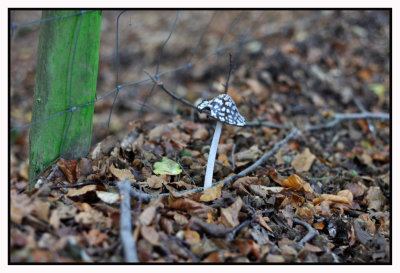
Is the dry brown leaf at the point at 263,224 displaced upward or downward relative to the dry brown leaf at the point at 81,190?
downward

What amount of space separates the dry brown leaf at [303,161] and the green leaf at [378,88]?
2.27 meters

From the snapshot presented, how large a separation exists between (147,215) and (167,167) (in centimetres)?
82

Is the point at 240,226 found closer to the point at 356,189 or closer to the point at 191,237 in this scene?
the point at 191,237

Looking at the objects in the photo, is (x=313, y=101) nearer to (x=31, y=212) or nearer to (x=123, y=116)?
(x=123, y=116)

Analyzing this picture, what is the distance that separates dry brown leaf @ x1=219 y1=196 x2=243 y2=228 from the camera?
230cm

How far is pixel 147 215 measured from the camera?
2145 mm

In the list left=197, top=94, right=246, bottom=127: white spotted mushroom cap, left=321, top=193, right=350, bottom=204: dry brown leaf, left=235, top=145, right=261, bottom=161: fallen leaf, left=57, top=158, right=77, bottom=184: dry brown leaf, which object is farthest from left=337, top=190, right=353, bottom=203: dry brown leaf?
left=57, top=158, right=77, bottom=184: dry brown leaf

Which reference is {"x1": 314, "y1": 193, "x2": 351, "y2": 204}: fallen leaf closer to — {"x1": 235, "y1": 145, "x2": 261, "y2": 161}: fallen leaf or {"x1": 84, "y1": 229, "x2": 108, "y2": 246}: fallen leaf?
{"x1": 235, "y1": 145, "x2": 261, "y2": 161}: fallen leaf

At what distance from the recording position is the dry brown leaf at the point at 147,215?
82.9 inches

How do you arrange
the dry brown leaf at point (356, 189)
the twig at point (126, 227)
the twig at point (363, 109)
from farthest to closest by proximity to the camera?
the twig at point (363, 109) → the dry brown leaf at point (356, 189) → the twig at point (126, 227)

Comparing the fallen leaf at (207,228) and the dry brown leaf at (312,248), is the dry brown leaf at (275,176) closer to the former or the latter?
the dry brown leaf at (312,248)

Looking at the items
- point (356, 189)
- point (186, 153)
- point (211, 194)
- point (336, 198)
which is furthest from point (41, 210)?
point (356, 189)

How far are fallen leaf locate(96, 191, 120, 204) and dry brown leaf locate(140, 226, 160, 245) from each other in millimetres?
322

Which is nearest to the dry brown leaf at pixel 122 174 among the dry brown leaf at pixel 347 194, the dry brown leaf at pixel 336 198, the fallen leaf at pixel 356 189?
the dry brown leaf at pixel 336 198
